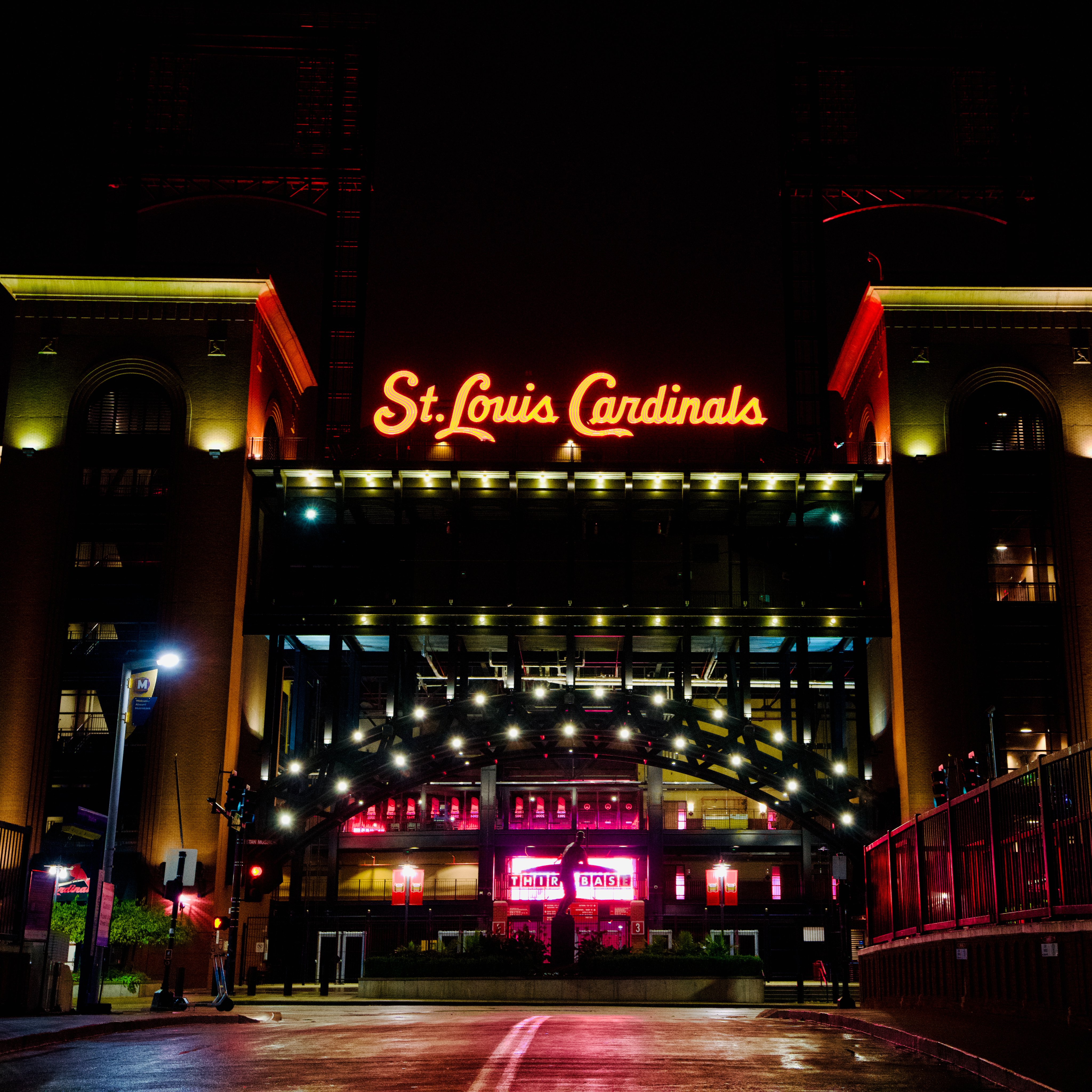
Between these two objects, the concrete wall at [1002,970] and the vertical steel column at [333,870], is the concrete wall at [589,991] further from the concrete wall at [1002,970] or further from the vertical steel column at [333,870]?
the vertical steel column at [333,870]

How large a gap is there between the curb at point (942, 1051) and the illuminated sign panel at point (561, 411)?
33.5 meters

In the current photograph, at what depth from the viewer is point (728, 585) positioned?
52719 mm

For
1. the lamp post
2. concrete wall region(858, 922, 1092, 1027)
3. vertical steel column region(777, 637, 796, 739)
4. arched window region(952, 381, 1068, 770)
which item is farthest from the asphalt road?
vertical steel column region(777, 637, 796, 739)

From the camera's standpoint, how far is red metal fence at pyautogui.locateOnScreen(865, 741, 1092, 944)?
1457cm

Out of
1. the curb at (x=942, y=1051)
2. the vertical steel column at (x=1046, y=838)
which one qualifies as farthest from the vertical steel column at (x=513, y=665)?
the vertical steel column at (x=1046, y=838)

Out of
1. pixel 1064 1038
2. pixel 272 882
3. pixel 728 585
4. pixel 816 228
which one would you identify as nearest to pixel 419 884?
pixel 272 882

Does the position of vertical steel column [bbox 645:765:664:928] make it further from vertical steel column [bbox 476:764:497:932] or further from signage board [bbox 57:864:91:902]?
signage board [bbox 57:864:91:902]

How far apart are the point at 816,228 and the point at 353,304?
71.8ft

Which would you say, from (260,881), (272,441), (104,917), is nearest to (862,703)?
(260,881)

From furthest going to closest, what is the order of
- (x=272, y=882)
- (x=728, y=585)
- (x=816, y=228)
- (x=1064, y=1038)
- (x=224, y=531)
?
(x=816, y=228), (x=728, y=585), (x=224, y=531), (x=272, y=882), (x=1064, y=1038)

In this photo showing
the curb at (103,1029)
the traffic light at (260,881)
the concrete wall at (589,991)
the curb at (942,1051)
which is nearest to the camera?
the curb at (942,1051)

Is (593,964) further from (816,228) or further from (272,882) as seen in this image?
(816,228)

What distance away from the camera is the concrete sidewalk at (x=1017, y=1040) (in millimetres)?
10922

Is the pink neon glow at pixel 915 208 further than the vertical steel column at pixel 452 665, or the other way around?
the pink neon glow at pixel 915 208
